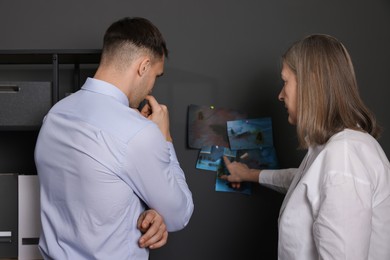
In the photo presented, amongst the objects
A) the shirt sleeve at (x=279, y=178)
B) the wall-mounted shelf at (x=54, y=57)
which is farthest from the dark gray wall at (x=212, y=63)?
the shirt sleeve at (x=279, y=178)

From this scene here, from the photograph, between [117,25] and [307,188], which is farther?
[117,25]

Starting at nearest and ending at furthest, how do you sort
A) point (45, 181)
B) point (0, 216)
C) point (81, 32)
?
Answer: point (45, 181)
point (0, 216)
point (81, 32)

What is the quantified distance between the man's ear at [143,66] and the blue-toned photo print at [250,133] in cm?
82

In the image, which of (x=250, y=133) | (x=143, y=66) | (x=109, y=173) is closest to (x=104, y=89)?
(x=143, y=66)

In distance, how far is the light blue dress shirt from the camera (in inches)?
40.9

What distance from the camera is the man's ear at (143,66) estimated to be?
1.21 meters

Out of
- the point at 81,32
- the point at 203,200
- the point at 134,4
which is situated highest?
the point at 134,4

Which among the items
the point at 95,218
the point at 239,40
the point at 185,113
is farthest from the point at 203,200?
the point at 95,218

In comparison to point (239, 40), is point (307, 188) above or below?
below

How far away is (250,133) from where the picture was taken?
1984 mm

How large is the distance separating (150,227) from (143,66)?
483 millimetres

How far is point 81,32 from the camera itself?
193 centimetres

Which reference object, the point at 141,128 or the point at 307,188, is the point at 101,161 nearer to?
the point at 141,128

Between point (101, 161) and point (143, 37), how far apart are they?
424 mm
